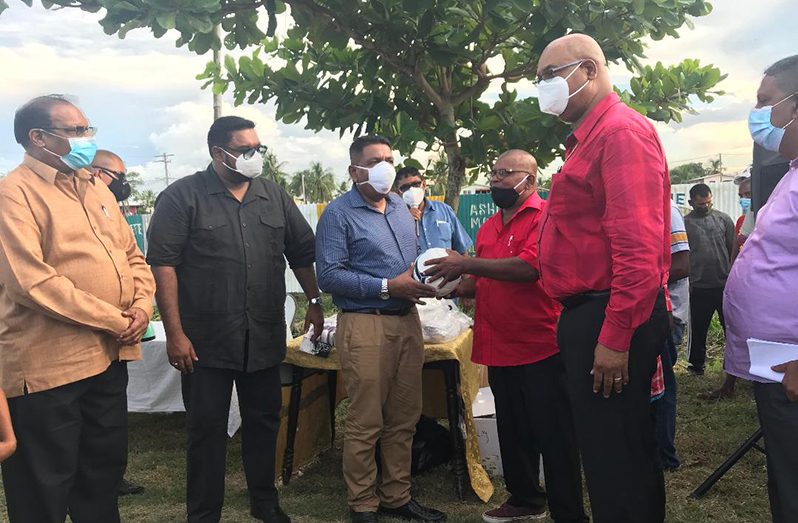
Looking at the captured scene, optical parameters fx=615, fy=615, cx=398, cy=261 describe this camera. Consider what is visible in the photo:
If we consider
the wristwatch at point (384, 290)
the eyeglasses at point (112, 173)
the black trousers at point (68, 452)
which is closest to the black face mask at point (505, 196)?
the wristwatch at point (384, 290)

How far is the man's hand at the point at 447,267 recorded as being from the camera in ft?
10.4

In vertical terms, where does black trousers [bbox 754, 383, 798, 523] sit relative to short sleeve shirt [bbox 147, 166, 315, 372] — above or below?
below

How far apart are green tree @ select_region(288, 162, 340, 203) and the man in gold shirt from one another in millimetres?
78002

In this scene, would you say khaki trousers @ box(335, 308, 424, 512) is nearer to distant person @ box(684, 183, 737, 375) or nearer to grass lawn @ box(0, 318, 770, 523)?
grass lawn @ box(0, 318, 770, 523)

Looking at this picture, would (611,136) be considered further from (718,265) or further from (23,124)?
(718,265)

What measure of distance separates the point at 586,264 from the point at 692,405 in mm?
4000

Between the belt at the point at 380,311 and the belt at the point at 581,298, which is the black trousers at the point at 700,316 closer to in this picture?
the belt at the point at 380,311

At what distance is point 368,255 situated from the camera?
11.1 feet

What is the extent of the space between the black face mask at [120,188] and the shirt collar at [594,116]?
340cm

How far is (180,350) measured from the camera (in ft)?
10.0

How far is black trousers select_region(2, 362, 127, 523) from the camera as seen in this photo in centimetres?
248

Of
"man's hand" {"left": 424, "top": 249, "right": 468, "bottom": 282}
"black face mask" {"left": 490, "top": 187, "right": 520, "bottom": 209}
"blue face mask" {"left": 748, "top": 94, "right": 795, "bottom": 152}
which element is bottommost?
"man's hand" {"left": 424, "top": 249, "right": 468, "bottom": 282}

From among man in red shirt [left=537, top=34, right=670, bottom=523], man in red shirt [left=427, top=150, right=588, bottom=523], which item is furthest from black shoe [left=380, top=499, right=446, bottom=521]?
man in red shirt [left=537, top=34, right=670, bottom=523]

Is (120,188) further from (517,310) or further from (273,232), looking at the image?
(517,310)
